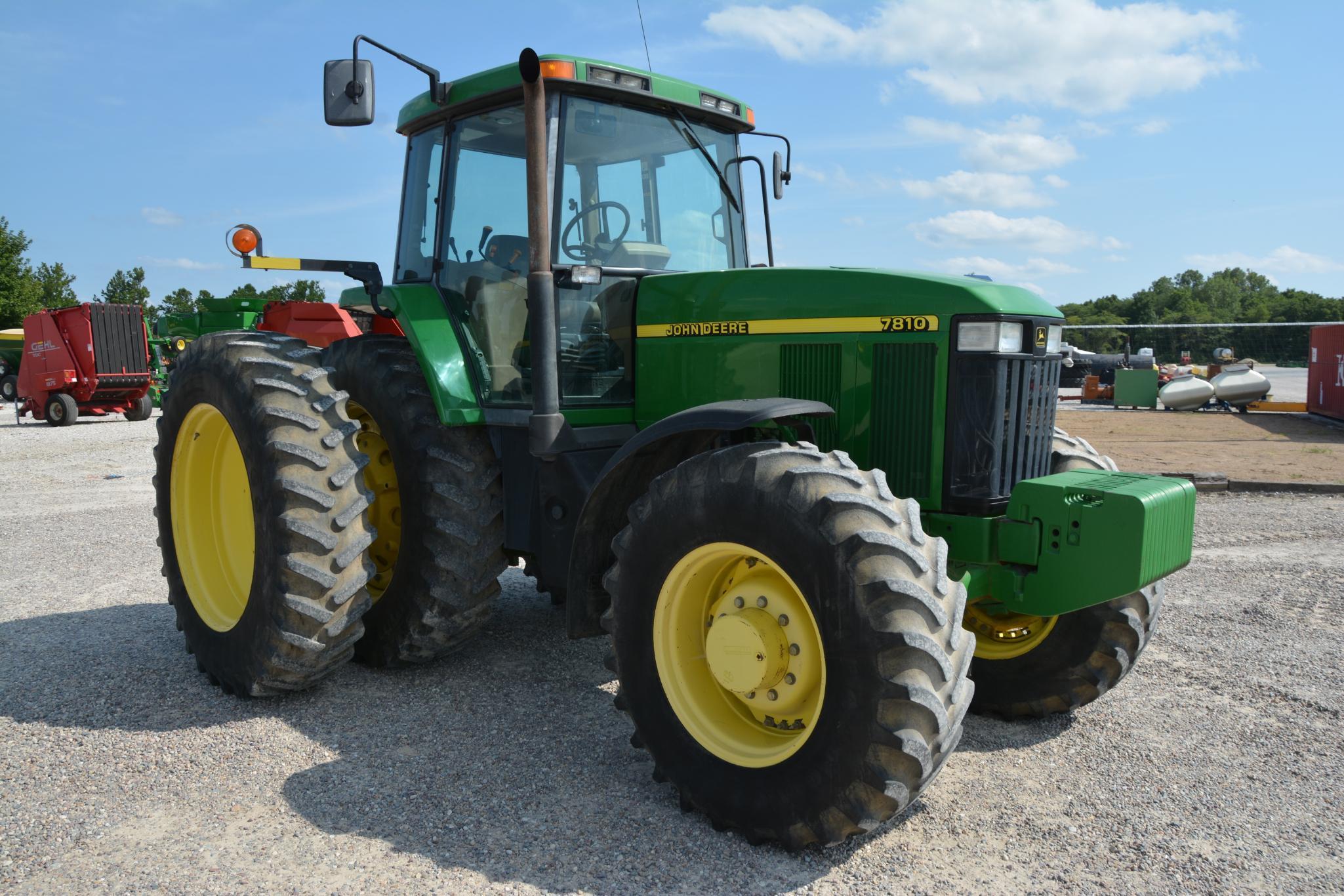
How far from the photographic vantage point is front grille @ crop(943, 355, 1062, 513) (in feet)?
12.0

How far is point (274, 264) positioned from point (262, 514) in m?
1.34

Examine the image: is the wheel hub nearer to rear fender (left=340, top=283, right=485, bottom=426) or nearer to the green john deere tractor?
the green john deere tractor

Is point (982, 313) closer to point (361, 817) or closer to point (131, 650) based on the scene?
point (361, 817)

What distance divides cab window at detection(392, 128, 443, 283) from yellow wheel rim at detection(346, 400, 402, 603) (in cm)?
78

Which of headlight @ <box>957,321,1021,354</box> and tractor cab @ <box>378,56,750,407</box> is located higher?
tractor cab @ <box>378,56,750,407</box>

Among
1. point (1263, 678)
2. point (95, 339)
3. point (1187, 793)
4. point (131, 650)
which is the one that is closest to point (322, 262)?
point (131, 650)

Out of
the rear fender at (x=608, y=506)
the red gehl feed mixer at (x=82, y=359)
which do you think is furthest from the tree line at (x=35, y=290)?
the rear fender at (x=608, y=506)

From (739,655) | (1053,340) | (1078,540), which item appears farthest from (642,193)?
(1078,540)

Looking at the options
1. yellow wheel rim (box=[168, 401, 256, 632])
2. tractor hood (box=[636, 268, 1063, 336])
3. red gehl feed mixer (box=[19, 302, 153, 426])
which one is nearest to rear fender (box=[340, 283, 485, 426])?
tractor hood (box=[636, 268, 1063, 336])

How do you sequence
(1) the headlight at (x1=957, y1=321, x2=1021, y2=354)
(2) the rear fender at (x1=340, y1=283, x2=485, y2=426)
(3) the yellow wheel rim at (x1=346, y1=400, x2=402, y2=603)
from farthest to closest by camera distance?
(3) the yellow wheel rim at (x1=346, y1=400, x2=402, y2=603)
(2) the rear fender at (x1=340, y1=283, x2=485, y2=426)
(1) the headlight at (x1=957, y1=321, x2=1021, y2=354)

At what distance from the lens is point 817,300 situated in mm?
3939

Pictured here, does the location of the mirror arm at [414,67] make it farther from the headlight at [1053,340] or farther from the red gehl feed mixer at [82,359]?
the red gehl feed mixer at [82,359]

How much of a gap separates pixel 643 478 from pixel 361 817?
158cm

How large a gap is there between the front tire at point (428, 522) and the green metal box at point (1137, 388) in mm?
23042
